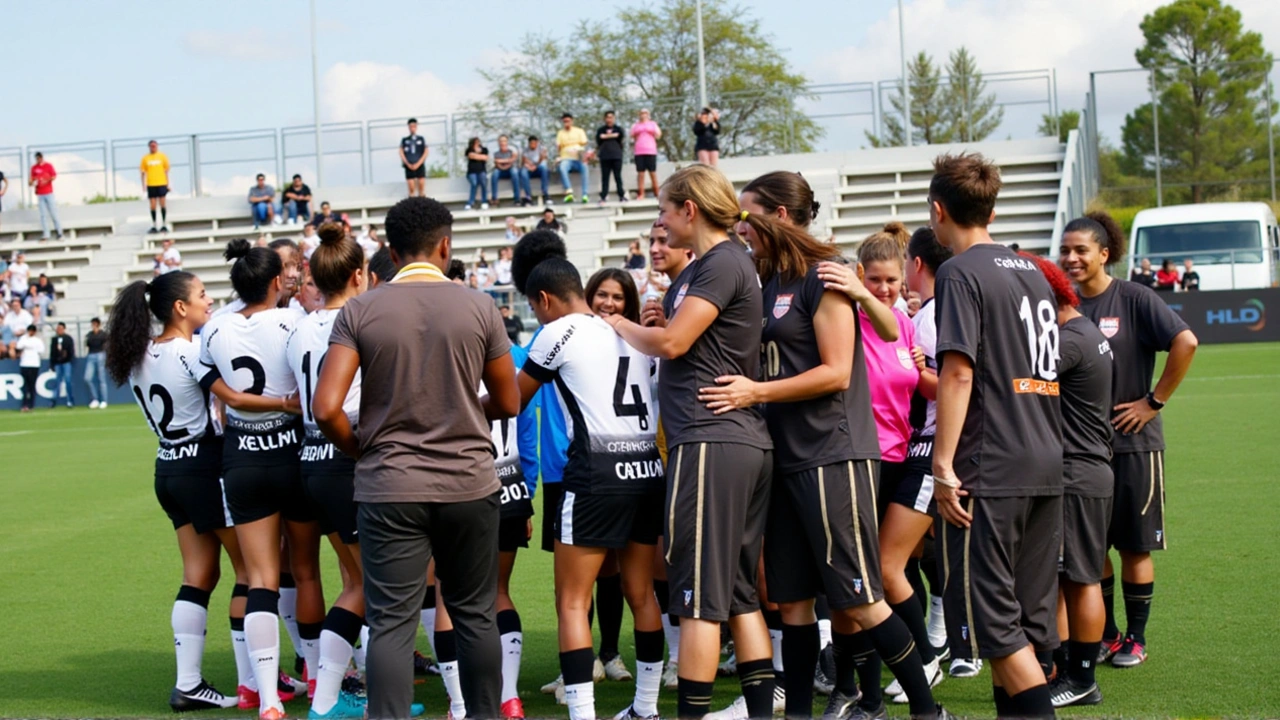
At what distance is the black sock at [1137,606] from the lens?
19.1ft

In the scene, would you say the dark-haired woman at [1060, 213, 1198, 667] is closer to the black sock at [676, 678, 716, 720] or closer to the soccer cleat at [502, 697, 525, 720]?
the black sock at [676, 678, 716, 720]

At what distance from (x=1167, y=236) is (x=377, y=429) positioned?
27.1m

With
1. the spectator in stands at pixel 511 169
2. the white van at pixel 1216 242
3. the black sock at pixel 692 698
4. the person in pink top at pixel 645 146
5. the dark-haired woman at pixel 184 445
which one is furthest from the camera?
the spectator in stands at pixel 511 169

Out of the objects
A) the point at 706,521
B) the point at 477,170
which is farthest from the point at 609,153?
the point at 706,521

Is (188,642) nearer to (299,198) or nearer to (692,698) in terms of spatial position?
(692,698)

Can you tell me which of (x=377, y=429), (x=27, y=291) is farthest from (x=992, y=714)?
(x=27, y=291)

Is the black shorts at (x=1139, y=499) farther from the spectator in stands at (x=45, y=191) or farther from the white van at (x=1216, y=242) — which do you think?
the spectator in stands at (x=45, y=191)

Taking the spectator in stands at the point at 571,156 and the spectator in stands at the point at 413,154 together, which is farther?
the spectator in stands at the point at 413,154

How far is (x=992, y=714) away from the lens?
511 centimetres

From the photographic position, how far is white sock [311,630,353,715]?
515 cm

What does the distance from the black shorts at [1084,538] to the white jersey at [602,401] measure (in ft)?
5.63

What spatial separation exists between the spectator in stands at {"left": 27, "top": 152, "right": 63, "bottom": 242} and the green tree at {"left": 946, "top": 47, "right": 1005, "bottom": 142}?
24.9 m

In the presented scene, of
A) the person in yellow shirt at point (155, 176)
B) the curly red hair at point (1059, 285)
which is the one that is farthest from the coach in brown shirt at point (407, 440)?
the person in yellow shirt at point (155, 176)

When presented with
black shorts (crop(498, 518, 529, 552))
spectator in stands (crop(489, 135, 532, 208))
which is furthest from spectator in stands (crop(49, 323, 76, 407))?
black shorts (crop(498, 518, 529, 552))
